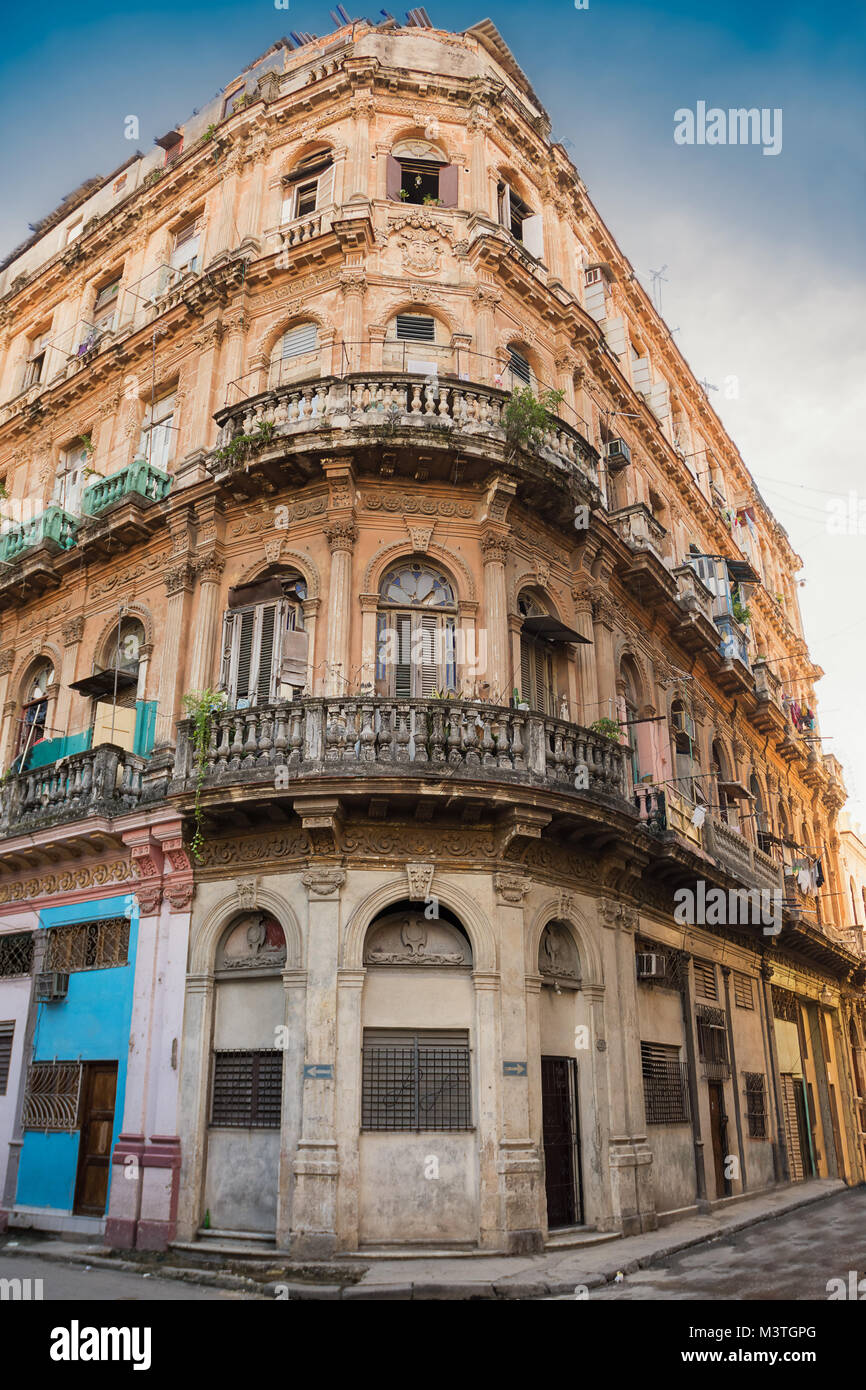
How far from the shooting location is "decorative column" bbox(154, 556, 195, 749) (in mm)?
15906

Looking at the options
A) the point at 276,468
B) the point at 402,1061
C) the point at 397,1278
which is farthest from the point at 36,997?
the point at 276,468

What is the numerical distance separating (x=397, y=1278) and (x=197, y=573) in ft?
34.8

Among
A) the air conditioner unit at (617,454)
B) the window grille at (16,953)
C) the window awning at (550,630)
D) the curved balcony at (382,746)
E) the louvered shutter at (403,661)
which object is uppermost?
the air conditioner unit at (617,454)

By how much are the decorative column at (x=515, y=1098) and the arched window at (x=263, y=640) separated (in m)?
4.28

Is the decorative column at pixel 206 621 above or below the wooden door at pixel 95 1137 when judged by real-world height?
above

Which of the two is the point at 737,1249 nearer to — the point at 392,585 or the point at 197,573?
the point at 392,585

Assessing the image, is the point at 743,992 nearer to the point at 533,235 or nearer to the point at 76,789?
the point at 76,789

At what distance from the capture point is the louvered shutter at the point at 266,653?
15211 millimetres

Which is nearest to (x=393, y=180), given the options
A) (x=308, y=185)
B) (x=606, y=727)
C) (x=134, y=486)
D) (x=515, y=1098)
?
(x=308, y=185)

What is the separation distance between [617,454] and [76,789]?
12141 mm

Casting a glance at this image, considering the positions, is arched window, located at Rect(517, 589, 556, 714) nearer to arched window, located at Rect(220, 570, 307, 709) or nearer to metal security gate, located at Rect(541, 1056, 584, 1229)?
arched window, located at Rect(220, 570, 307, 709)

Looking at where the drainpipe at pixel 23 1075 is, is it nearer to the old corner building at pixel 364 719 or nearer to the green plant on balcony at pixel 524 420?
the old corner building at pixel 364 719

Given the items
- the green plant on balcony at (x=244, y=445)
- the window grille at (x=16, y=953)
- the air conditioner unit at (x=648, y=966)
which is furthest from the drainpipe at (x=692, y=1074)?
the green plant on balcony at (x=244, y=445)

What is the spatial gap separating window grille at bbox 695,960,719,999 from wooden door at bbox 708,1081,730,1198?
159cm
